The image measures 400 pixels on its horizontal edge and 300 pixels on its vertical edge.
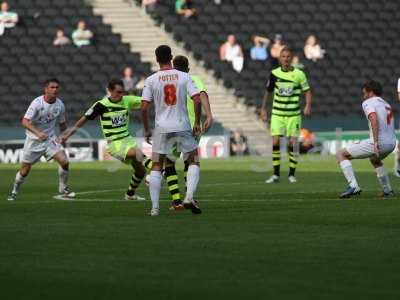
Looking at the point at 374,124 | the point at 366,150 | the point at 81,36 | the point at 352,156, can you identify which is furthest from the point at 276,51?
the point at 374,124

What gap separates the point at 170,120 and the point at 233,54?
24.9 metres

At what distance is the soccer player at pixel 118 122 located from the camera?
63.4 feet

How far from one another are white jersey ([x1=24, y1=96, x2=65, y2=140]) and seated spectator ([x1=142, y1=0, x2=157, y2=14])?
20.9 metres

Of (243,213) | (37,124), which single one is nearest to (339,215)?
(243,213)

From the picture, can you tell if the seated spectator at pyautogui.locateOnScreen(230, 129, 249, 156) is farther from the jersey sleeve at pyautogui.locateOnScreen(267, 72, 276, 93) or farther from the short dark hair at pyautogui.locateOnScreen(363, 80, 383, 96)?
the short dark hair at pyautogui.locateOnScreen(363, 80, 383, 96)

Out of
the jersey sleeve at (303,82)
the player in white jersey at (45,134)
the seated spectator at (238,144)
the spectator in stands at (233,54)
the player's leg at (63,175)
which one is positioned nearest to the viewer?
the player in white jersey at (45,134)

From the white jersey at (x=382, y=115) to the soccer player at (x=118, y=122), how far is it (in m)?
3.63

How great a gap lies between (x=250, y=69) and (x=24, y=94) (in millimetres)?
7561

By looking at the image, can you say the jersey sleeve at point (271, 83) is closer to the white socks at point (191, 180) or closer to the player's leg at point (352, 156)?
the player's leg at point (352, 156)

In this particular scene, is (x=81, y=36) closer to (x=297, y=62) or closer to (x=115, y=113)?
(x=297, y=62)

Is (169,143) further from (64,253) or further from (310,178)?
(310,178)

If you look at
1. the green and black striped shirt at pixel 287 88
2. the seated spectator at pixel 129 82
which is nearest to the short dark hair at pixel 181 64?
the green and black striped shirt at pixel 287 88

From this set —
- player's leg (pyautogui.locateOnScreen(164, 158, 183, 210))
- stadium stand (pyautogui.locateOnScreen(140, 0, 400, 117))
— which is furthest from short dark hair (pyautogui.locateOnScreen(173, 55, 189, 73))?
stadium stand (pyautogui.locateOnScreen(140, 0, 400, 117))

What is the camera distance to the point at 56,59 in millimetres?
38969
